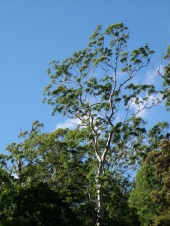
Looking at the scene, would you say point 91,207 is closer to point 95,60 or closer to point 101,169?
point 101,169

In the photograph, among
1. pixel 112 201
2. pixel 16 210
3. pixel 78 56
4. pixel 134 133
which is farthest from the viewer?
pixel 78 56

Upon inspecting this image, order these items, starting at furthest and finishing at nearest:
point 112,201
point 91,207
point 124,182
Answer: point 124,182
point 112,201
point 91,207

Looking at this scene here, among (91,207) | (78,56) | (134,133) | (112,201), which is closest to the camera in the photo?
(91,207)

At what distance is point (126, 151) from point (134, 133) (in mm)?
1873

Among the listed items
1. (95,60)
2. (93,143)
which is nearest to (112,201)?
(93,143)

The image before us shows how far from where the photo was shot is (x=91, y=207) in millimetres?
19969

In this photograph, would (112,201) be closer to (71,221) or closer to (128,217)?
(128,217)

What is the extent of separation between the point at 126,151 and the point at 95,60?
6208 millimetres

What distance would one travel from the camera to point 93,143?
24.1 meters

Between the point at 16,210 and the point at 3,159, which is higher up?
the point at 3,159

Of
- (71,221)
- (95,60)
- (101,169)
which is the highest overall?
(95,60)

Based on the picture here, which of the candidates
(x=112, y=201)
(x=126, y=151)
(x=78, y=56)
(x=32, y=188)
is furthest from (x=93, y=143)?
(x=32, y=188)

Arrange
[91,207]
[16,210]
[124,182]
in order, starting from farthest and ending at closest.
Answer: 1. [124,182]
2. [91,207]
3. [16,210]

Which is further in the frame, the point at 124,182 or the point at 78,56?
the point at 124,182
